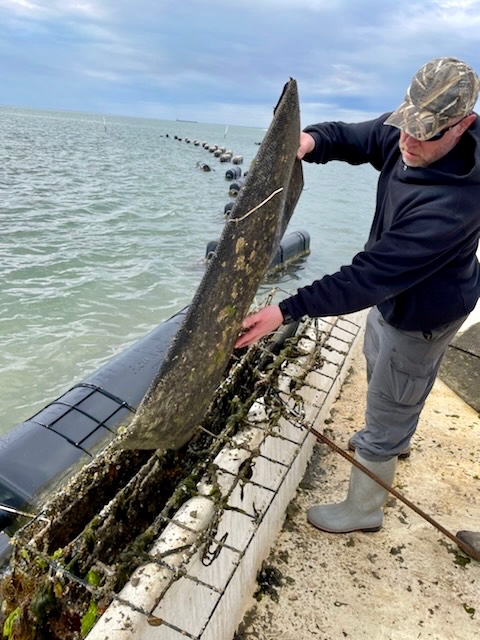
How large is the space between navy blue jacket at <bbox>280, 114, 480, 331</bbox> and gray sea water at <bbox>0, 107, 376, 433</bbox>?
142 inches

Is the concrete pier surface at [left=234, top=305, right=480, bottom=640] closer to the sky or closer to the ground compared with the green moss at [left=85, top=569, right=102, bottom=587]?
closer to the ground

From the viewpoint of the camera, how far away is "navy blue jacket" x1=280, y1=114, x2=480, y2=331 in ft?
7.63

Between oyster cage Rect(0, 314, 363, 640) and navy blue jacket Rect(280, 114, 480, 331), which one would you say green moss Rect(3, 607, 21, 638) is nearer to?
oyster cage Rect(0, 314, 363, 640)

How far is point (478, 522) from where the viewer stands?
3.54 m

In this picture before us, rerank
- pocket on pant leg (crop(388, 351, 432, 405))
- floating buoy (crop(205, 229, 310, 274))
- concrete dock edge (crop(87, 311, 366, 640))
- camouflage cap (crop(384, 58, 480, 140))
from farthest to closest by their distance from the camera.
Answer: floating buoy (crop(205, 229, 310, 274))
pocket on pant leg (crop(388, 351, 432, 405))
camouflage cap (crop(384, 58, 480, 140))
concrete dock edge (crop(87, 311, 366, 640))

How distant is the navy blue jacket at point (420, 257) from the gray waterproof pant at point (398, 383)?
12 cm

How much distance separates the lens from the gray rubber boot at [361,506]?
3.31m

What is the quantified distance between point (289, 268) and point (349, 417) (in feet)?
34.3

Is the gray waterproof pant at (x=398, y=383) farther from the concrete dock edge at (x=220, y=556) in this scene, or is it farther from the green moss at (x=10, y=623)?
the green moss at (x=10, y=623)

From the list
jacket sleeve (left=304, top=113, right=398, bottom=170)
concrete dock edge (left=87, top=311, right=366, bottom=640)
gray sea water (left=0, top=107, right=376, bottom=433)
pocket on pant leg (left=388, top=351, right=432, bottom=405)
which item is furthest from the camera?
gray sea water (left=0, top=107, right=376, bottom=433)

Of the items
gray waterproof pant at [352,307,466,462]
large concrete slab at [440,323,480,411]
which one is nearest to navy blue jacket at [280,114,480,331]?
gray waterproof pant at [352,307,466,462]

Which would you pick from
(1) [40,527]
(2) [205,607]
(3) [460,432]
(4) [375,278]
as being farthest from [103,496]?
(3) [460,432]

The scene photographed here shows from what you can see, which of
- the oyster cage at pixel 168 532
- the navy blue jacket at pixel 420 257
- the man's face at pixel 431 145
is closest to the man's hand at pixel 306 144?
the navy blue jacket at pixel 420 257

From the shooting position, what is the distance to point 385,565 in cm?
318
